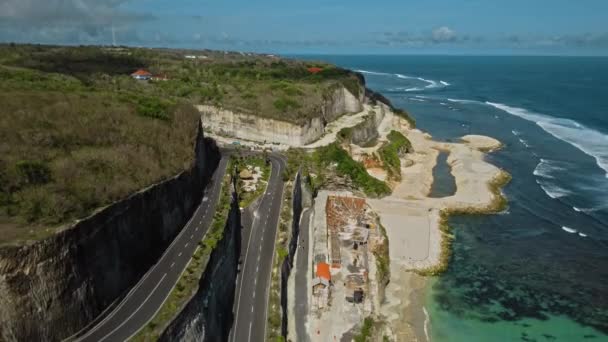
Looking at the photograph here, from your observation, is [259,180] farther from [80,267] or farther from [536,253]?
[536,253]

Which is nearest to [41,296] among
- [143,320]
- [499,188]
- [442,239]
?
[143,320]

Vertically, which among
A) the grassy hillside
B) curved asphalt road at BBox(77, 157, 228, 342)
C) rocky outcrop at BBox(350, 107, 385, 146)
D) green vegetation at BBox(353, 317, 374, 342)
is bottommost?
green vegetation at BBox(353, 317, 374, 342)

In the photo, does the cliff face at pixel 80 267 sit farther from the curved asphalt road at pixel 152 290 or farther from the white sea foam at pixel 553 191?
the white sea foam at pixel 553 191

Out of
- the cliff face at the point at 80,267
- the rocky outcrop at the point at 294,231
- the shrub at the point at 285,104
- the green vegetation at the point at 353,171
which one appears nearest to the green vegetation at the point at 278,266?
the rocky outcrop at the point at 294,231

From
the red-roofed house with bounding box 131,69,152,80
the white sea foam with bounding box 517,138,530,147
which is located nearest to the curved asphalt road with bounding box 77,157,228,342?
the red-roofed house with bounding box 131,69,152,80

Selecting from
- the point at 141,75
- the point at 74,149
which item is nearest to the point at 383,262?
the point at 74,149

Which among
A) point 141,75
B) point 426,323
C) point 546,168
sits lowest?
point 426,323

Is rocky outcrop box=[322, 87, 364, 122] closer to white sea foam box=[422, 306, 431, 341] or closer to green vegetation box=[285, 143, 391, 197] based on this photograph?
green vegetation box=[285, 143, 391, 197]
